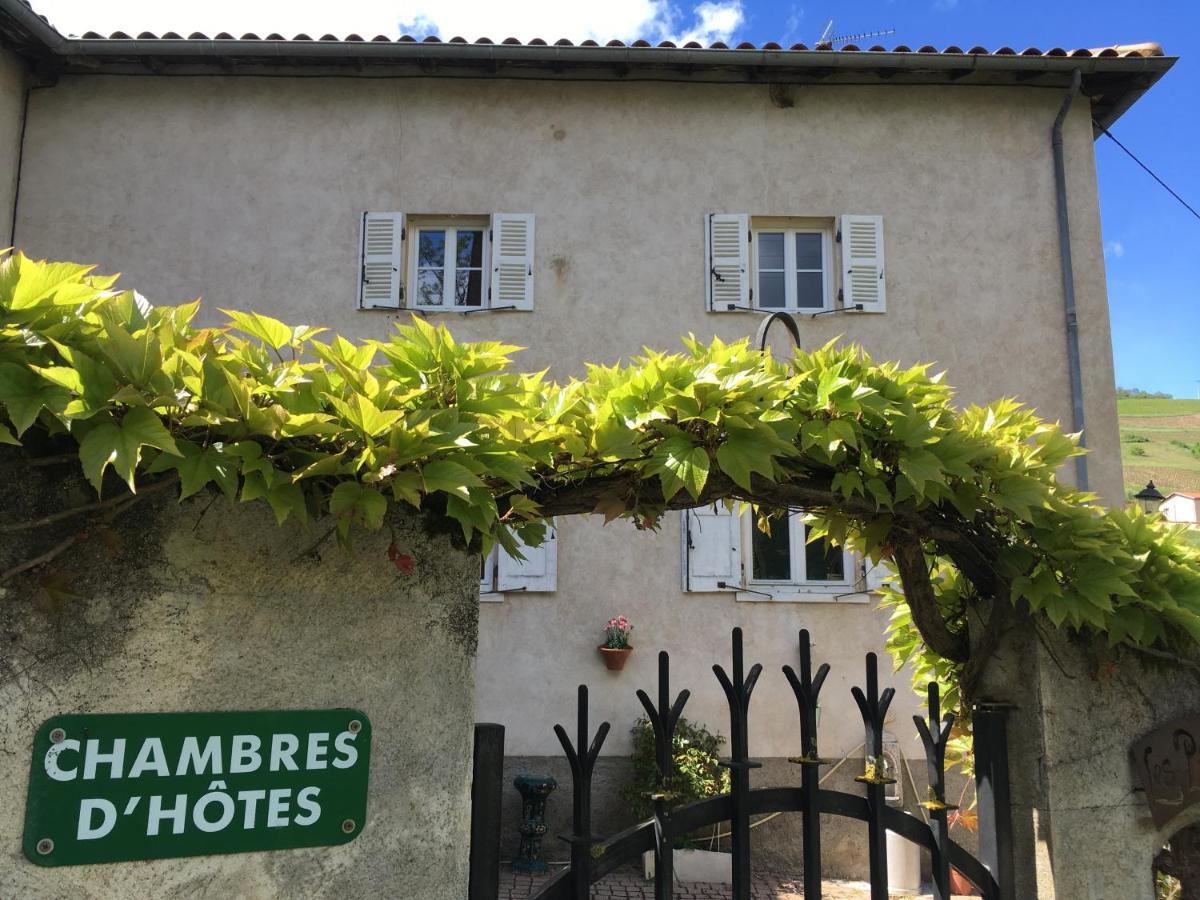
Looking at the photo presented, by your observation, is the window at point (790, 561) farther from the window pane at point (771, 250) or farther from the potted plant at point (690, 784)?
the window pane at point (771, 250)

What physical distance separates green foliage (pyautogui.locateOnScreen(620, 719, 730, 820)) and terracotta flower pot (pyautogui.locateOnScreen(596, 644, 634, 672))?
50 cm

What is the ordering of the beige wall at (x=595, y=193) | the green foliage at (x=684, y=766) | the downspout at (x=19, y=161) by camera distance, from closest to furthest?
the green foliage at (x=684, y=766)
the beige wall at (x=595, y=193)
the downspout at (x=19, y=161)

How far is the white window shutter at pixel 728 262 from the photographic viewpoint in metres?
8.71

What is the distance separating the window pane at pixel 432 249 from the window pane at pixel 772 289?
308cm

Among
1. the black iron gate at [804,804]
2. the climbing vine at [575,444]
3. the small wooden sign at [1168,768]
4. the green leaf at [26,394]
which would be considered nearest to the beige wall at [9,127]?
the climbing vine at [575,444]

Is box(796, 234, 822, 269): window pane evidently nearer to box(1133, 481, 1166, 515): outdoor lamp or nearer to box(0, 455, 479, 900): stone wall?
box(1133, 481, 1166, 515): outdoor lamp

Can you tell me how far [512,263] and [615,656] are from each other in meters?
3.72

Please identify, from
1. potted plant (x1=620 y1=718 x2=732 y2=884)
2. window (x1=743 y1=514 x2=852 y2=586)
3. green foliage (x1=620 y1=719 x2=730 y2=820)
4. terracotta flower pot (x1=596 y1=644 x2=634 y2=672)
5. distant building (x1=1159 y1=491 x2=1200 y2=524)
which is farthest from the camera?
distant building (x1=1159 y1=491 x2=1200 y2=524)

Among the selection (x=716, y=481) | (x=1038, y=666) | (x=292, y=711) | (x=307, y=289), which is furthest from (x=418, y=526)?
(x=307, y=289)

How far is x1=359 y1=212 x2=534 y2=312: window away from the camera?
28.6ft

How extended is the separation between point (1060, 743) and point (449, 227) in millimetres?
7878

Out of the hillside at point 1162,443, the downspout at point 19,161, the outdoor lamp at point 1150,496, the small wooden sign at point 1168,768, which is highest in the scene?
the hillside at point 1162,443

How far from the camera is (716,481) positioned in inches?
79.0

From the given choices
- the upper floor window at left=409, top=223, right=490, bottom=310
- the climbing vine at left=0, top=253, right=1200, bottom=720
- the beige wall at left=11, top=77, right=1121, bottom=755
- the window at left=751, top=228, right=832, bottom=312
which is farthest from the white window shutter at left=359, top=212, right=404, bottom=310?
the climbing vine at left=0, top=253, right=1200, bottom=720
